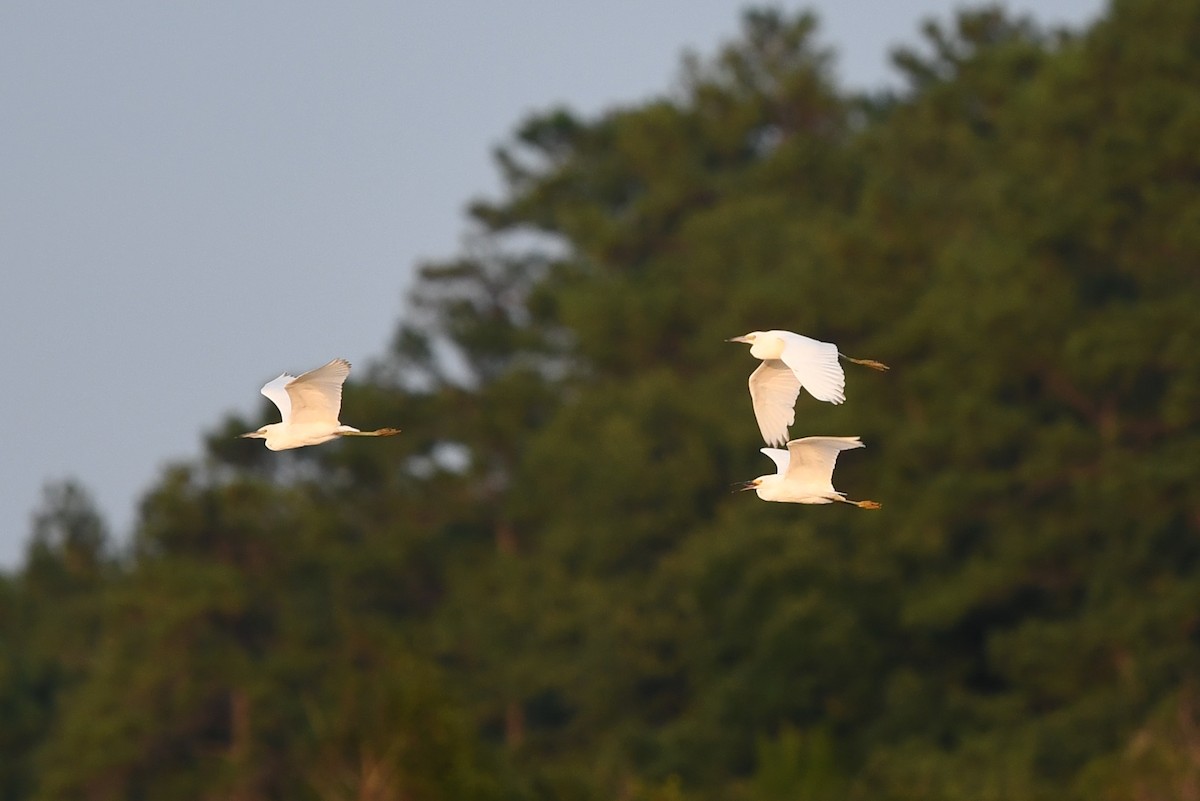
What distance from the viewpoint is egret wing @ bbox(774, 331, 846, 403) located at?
1285cm

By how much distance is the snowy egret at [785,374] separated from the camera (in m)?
13.1

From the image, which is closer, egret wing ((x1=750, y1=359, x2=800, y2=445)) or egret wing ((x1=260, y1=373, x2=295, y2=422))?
egret wing ((x1=750, y1=359, x2=800, y2=445))

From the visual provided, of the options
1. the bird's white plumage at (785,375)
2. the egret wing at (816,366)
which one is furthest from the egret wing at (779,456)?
the egret wing at (816,366)

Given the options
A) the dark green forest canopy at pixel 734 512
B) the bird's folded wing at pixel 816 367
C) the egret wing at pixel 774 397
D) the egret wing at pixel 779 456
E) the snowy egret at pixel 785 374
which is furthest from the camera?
the dark green forest canopy at pixel 734 512

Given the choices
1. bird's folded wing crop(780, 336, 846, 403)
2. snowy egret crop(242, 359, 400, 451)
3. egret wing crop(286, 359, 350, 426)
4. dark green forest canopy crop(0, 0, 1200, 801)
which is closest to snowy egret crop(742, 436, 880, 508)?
bird's folded wing crop(780, 336, 846, 403)

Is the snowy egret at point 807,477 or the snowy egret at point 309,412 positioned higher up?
the snowy egret at point 309,412

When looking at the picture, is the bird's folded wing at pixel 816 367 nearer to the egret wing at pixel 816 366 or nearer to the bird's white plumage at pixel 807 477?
the egret wing at pixel 816 366

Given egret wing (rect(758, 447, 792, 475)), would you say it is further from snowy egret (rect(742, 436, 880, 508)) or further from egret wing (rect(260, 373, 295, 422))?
egret wing (rect(260, 373, 295, 422))

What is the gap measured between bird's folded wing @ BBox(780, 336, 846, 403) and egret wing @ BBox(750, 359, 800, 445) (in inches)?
20.2

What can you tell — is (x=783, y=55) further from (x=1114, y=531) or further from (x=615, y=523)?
(x=1114, y=531)

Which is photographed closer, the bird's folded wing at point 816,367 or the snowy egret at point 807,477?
the bird's folded wing at point 816,367

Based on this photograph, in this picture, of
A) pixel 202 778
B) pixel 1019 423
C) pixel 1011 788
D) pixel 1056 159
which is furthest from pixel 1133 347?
pixel 202 778

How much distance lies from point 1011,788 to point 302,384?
2017cm

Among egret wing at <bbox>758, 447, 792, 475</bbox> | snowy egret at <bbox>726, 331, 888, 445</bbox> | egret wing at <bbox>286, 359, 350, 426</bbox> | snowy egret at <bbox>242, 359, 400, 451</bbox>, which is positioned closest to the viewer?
snowy egret at <bbox>726, 331, 888, 445</bbox>
